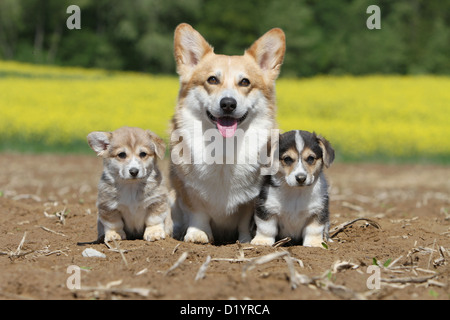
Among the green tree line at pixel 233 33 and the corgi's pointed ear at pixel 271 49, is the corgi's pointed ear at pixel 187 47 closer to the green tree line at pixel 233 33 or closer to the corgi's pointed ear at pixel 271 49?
the corgi's pointed ear at pixel 271 49

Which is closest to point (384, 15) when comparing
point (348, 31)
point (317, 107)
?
point (348, 31)

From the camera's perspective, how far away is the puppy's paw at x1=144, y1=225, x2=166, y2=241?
184 inches

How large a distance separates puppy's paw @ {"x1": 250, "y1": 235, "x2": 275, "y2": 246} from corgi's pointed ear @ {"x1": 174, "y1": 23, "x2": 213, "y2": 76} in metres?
1.56

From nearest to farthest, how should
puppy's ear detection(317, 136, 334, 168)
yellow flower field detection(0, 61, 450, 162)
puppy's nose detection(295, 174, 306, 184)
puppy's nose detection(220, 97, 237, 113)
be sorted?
puppy's nose detection(295, 174, 306, 184) → puppy's nose detection(220, 97, 237, 113) → puppy's ear detection(317, 136, 334, 168) → yellow flower field detection(0, 61, 450, 162)

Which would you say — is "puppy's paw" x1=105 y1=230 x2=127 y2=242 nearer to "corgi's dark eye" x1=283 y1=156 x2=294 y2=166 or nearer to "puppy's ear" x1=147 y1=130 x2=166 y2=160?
"puppy's ear" x1=147 y1=130 x2=166 y2=160

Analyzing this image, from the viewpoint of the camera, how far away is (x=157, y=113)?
59.0ft

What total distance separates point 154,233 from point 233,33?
33463 millimetres

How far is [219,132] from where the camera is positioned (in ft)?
15.3

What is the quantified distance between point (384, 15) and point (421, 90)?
1729 centimetres

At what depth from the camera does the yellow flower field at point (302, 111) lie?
50.6 feet

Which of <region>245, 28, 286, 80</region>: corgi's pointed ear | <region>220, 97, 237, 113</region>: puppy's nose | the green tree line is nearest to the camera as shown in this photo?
<region>220, 97, 237, 113</region>: puppy's nose

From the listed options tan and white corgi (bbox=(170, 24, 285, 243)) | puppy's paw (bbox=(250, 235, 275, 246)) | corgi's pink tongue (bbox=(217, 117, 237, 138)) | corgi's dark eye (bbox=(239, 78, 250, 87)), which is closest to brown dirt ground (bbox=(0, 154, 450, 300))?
puppy's paw (bbox=(250, 235, 275, 246))

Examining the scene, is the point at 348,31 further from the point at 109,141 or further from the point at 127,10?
the point at 109,141

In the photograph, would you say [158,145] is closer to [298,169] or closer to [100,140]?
[100,140]
